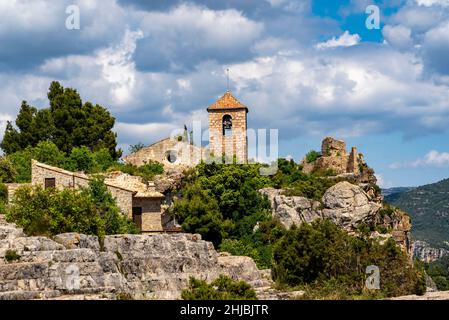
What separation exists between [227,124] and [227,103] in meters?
1.51

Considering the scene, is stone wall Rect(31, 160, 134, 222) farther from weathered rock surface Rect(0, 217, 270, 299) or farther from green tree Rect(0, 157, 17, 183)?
weathered rock surface Rect(0, 217, 270, 299)

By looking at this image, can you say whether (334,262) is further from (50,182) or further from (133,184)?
(50,182)

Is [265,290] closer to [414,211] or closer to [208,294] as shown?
[208,294]

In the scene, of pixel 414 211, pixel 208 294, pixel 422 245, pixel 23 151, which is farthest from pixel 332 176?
pixel 414 211

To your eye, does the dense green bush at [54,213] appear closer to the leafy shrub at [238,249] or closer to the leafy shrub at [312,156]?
the leafy shrub at [238,249]

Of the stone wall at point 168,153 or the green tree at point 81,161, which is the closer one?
the green tree at point 81,161

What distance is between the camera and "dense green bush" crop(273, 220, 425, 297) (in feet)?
123

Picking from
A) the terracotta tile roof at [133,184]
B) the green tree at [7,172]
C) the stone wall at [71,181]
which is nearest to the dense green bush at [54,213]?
the stone wall at [71,181]

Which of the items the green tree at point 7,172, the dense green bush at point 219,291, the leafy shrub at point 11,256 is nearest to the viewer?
the dense green bush at point 219,291

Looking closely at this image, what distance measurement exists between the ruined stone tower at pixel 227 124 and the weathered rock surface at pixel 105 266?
91.2 feet

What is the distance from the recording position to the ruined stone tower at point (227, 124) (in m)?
64.4

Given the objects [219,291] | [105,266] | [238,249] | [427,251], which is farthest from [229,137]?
[427,251]

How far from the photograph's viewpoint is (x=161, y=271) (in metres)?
29.2

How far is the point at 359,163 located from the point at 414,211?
137 meters
